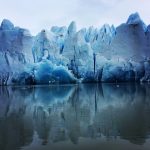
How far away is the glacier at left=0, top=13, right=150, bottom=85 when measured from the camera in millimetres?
36094

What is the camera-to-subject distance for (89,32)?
141 feet

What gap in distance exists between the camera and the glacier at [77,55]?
36.1 meters

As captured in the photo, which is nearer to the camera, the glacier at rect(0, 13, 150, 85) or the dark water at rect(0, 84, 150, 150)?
the dark water at rect(0, 84, 150, 150)

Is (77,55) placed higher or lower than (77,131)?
higher

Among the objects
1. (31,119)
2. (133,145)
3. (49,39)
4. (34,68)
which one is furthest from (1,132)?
(49,39)

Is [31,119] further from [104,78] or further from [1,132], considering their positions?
[104,78]

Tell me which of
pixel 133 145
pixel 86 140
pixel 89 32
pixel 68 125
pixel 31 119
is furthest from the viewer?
pixel 89 32

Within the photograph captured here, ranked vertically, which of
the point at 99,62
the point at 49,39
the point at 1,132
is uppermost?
the point at 49,39

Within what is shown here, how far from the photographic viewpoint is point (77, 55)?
38.6 metres

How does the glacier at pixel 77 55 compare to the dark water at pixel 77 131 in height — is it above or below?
above

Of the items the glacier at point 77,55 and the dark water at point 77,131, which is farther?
the glacier at point 77,55

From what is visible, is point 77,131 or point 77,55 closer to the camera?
point 77,131

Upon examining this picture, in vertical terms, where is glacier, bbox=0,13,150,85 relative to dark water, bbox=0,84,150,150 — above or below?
above

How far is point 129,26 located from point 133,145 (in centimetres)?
3480
